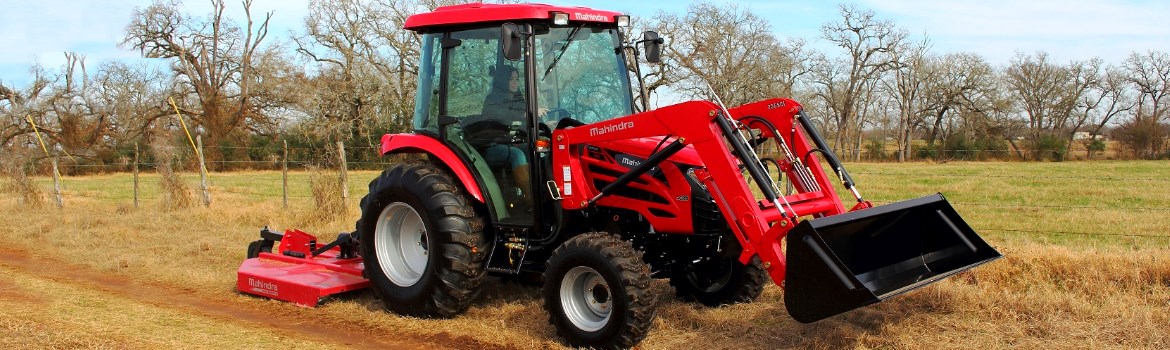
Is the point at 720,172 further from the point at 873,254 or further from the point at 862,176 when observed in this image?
the point at 862,176

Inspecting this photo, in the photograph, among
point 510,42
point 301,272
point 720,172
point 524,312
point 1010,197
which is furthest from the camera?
point 1010,197

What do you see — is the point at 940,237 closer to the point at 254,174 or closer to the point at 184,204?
the point at 184,204

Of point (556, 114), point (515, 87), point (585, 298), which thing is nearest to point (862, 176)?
point (556, 114)

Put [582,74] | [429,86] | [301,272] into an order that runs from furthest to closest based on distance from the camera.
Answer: [301,272], [429,86], [582,74]

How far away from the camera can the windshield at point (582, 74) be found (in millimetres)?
6199

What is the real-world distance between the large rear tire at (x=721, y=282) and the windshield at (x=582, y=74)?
1.31m

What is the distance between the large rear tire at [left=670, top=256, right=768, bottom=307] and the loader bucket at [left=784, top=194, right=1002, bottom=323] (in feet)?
3.98

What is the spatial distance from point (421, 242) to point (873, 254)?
131 inches

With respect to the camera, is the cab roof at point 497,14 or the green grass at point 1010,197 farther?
the green grass at point 1010,197

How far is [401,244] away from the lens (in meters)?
7.02

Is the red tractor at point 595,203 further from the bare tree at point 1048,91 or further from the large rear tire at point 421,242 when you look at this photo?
the bare tree at point 1048,91

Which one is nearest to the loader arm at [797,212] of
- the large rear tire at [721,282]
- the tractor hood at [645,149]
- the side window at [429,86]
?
the tractor hood at [645,149]

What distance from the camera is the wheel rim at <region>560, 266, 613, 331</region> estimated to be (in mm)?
5594

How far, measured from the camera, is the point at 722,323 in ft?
19.9
